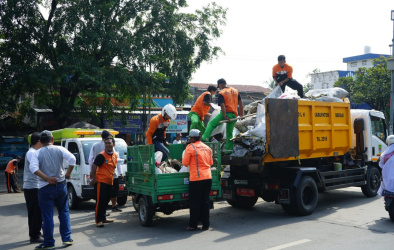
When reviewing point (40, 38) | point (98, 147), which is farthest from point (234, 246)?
point (40, 38)

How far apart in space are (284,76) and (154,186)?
5087 mm

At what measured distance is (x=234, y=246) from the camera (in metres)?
6.04

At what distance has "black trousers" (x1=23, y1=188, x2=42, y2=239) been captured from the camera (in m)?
6.67

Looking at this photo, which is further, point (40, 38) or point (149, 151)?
point (40, 38)

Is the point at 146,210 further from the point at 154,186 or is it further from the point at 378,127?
the point at 378,127

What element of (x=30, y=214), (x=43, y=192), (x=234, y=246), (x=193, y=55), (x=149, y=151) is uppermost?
(x=193, y=55)

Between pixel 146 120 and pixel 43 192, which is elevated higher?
pixel 146 120

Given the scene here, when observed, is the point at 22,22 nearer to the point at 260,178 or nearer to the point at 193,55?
the point at 193,55

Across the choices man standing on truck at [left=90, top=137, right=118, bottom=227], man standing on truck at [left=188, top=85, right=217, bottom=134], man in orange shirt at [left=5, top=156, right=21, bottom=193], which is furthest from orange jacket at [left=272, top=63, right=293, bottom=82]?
man in orange shirt at [left=5, top=156, right=21, bottom=193]

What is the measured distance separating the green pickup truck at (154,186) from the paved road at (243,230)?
401 millimetres

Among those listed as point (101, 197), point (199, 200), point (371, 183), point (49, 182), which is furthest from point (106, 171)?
point (371, 183)

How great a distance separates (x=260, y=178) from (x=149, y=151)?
2620 millimetres

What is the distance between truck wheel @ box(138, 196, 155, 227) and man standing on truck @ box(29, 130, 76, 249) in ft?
5.48

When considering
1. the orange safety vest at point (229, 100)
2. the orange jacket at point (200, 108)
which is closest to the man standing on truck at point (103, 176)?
the orange jacket at point (200, 108)
